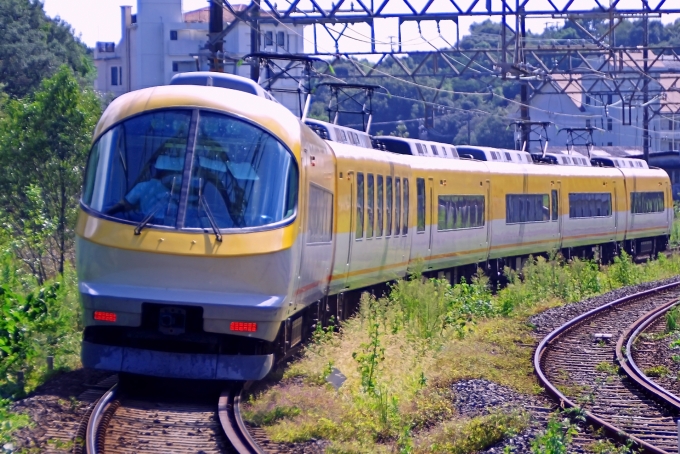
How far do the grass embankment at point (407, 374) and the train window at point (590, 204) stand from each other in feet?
26.6

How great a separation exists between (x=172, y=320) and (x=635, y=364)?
5764mm

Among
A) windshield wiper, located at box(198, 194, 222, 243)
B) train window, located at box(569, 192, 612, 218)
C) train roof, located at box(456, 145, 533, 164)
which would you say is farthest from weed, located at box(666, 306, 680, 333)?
train window, located at box(569, 192, 612, 218)

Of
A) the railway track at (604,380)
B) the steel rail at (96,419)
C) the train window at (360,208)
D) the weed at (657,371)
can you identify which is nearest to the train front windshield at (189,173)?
the steel rail at (96,419)

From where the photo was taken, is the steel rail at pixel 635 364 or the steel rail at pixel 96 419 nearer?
the steel rail at pixel 96 419

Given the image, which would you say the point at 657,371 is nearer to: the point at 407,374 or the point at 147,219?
the point at 407,374

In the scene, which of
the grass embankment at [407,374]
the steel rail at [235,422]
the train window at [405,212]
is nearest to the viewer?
the steel rail at [235,422]

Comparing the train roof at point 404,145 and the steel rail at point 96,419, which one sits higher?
the train roof at point 404,145

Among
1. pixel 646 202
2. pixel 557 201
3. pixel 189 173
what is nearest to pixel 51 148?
pixel 189 173

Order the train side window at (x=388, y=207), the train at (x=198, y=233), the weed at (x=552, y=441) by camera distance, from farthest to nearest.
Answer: the train side window at (x=388, y=207) → the train at (x=198, y=233) → the weed at (x=552, y=441)

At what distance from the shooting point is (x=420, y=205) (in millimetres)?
16250

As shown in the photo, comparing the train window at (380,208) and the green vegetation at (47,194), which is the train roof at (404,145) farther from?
the green vegetation at (47,194)

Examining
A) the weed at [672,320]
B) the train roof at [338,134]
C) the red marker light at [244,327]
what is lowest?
the weed at [672,320]

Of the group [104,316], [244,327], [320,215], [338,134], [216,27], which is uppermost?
[216,27]

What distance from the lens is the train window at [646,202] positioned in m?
29.0
